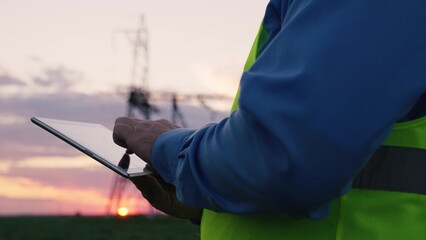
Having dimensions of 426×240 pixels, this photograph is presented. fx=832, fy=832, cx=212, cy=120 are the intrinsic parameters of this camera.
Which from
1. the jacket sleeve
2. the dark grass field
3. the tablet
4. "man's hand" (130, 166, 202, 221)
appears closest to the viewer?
the jacket sleeve

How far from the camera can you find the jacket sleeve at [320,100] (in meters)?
1.03

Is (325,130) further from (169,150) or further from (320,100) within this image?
(169,150)

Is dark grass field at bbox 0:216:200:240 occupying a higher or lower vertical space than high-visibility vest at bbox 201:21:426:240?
lower

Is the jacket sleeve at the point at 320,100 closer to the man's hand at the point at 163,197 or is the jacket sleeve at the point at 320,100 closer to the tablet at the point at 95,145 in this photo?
the tablet at the point at 95,145

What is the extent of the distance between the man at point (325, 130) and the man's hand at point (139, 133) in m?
0.17

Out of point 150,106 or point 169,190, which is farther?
point 150,106

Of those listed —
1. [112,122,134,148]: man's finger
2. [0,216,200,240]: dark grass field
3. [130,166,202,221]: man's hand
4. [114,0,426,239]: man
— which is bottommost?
[0,216,200,240]: dark grass field

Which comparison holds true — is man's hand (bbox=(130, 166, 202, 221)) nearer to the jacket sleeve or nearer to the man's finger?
the man's finger

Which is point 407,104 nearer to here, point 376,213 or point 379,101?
point 379,101

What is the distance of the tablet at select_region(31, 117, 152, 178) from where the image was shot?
1.58 metres

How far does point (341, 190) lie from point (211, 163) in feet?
0.65

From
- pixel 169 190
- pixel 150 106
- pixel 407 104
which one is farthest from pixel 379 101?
pixel 150 106

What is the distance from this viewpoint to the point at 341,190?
3.57ft

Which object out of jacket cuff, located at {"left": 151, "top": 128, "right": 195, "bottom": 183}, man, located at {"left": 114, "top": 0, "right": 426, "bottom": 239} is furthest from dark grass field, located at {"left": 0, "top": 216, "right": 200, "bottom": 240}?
man, located at {"left": 114, "top": 0, "right": 426, "bottom": 239}
